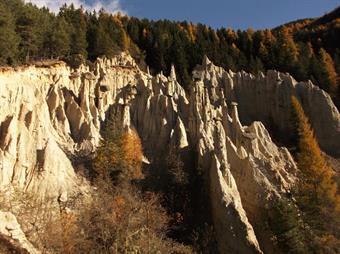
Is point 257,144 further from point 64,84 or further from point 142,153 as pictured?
point 64,84

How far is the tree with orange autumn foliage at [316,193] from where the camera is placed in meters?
25.2

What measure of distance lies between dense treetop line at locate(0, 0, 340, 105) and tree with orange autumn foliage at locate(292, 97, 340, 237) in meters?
22.1

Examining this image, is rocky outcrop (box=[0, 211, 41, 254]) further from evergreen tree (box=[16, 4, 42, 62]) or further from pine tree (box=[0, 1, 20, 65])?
evergreen tree (box=[16, 4, 42, 62])

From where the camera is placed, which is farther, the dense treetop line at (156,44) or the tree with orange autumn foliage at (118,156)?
the dense treetop line at (156,44)

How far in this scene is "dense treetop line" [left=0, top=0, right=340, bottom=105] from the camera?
123 ft

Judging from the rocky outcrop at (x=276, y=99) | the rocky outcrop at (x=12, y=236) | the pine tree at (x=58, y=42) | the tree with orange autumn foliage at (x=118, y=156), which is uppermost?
the pine tree at (x=58, y=42)

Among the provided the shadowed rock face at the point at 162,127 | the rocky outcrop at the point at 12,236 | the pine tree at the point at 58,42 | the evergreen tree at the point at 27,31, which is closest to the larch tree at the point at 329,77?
Result: the shadowed rock face at the point at 162,127

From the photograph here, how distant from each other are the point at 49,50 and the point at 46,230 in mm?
26228

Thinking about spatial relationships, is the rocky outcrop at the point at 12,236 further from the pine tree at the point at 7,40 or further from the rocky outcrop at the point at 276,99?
the rocky outcrop at the point at 276,99

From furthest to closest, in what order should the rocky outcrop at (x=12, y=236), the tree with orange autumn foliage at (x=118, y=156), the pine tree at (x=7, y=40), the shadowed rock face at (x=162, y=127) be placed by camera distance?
1. the pine tree at (x=7, y=40)
2. the tree with orange autumn foliage at (x=118, y=156)
3. the shadowed rock face at (x=162, y=127)
4. the rocky outcrop at (x=12, y=236)

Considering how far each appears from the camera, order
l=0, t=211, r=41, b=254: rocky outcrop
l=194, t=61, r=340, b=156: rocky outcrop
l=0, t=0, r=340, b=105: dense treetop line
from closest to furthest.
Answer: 1. l=0, t=211, r=41, b=254: rocky outcrop
2. l=0, t=0, r=340, b=105: dense treetop line
3. l=194, t=61, r=340, b=156: rocky outcrop

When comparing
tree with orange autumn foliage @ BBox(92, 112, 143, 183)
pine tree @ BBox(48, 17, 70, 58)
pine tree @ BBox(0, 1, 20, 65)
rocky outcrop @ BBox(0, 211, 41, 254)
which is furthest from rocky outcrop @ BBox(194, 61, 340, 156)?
rocky outcrop @ BBox(0, 211, 41, 254)

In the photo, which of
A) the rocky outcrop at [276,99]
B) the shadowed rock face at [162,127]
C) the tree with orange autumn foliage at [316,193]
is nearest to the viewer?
the shadowed rock face at [162,127]

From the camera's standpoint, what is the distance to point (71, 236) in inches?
804
